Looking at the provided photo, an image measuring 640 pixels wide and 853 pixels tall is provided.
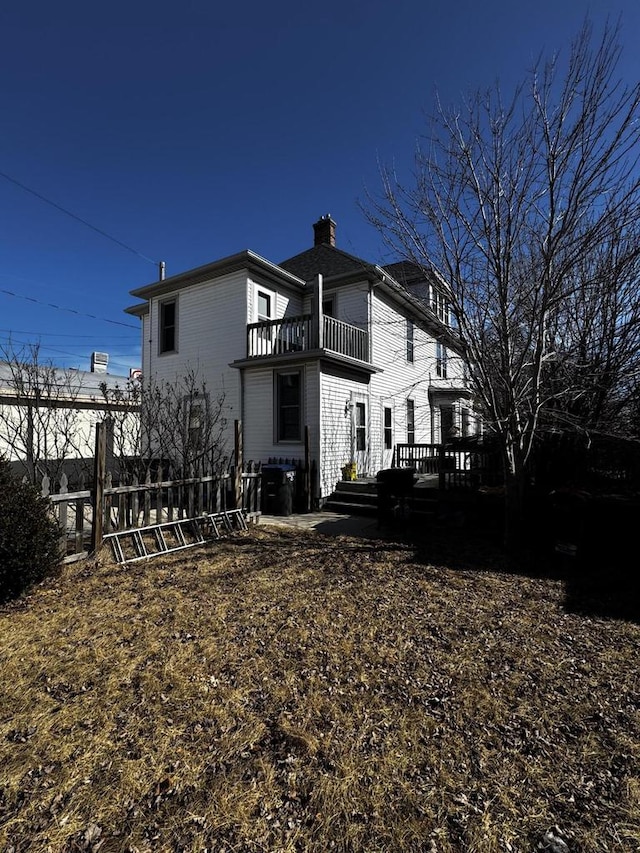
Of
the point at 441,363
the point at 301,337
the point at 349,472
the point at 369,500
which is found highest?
the point at 301,337

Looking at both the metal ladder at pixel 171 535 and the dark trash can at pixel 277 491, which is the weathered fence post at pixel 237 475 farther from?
the dark trash can at pixel 277 491

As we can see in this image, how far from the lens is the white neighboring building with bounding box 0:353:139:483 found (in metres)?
8.16

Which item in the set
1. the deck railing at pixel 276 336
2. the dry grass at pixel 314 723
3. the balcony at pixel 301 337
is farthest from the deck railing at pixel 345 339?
the dry grass at pixel 314 723

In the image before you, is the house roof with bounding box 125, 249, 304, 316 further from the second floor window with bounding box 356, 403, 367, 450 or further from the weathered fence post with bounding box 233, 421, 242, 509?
the weathered fence post with bounding box 233, 421, 242, 509

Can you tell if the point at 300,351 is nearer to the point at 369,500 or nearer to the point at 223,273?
the point at 223,273

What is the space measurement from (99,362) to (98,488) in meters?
19.8

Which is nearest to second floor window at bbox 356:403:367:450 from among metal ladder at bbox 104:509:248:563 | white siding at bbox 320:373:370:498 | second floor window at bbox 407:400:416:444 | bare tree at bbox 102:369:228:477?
white siding at bbox 320:373:370:498

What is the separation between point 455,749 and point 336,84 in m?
11.3

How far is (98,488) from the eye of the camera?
5.72m

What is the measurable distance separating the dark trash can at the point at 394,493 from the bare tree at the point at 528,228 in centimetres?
220

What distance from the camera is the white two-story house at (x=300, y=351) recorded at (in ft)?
37.3

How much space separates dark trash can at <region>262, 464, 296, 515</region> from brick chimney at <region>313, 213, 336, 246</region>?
34.7ft

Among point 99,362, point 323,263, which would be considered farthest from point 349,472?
point 99,362

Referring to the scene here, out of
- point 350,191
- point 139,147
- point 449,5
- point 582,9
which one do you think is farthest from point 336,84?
point 139,147
